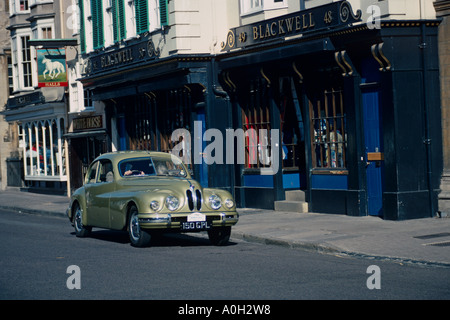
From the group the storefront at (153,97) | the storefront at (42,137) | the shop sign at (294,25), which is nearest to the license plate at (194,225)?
the shop sign at (294,25)

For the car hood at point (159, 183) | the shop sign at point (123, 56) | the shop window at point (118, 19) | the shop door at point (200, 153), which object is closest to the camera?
the car hood at point (159, 183)

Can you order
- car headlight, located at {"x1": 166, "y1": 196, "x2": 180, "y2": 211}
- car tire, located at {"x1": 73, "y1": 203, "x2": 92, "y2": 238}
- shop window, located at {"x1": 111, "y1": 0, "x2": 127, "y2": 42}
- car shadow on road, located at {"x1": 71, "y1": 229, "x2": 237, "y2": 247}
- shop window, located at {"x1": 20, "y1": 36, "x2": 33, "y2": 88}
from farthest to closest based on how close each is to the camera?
shop window, located at {"x1": 20, "y1": 36, "x2": 33, "y2": 88} → shop window, located at {"x1": 111, "y1": 0, "x2": 127, "y2": 42} → car tire, located at {"x1": 73, "y1": 203, "x2": 92, "y2": 238} → car shadow on road, located at {"x1": 71, "y1": 229, "x2": 237, "y2": 247} → car headlight, located at {"x1": 166, "y1": 196, "x2": 180, "y2": 211}

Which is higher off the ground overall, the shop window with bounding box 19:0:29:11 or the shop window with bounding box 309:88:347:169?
the shop window with bounding box 19:0:29:11

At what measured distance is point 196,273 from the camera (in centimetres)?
1159

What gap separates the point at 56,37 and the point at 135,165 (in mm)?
18832

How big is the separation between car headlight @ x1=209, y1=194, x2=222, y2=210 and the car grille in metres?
0.21

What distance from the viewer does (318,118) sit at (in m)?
20.2

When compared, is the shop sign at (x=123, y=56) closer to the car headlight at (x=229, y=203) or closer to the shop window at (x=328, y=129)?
the shop window at (x=328, y=129)

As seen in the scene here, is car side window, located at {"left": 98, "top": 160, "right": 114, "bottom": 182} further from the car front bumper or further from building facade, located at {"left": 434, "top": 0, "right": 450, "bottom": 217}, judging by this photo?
building facade, located at {"left": 434, "top": 0, "right": 450, "bottom": 217}

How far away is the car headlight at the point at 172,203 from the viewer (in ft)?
Result: 48.1

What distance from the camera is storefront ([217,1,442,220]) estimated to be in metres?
17.6

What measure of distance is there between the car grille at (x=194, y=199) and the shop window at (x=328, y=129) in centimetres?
544

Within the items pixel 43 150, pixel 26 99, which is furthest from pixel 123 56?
pixel 26 99

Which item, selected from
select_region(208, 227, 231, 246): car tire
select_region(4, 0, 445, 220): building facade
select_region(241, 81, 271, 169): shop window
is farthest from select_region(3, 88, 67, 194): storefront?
select_region(208, 227, 231, 246): car tire
